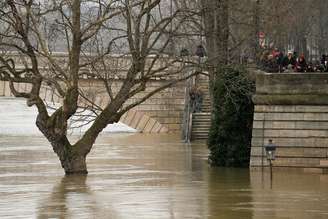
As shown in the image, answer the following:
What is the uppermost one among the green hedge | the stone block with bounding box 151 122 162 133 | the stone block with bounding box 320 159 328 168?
the green hedge

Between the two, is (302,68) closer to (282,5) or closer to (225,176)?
(225,176)

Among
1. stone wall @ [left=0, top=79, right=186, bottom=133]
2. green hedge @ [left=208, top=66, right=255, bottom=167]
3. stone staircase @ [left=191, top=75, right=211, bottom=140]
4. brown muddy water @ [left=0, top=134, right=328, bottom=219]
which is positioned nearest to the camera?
brown muddy water @ [left=0, top=134, right=328, bottom=219]

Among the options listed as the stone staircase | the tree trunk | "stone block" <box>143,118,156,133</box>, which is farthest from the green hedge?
"stone block" <box>143,118,156,133</box>

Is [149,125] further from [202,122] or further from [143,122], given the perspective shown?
[202,122]

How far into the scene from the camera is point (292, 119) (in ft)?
104

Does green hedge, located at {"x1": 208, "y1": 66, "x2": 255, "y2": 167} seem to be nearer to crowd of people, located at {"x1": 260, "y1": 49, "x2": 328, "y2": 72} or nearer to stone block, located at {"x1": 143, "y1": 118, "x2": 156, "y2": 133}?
crowd of people, located at {"x1": 260, "y1": 49, "x2": 328, "y2": 72}

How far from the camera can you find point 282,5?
44.6 m

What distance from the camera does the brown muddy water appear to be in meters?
22.4

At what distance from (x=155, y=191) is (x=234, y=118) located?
305 inches

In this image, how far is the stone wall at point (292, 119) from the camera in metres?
31.2

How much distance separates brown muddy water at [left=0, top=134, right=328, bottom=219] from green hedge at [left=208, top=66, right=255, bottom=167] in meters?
Result: 0.86

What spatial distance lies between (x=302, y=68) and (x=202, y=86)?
94.1 feet

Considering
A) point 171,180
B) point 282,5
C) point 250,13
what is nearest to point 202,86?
point 282,5

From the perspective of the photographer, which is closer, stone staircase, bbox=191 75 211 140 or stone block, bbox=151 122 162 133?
stone staircase, bbox=191 75 211 140
